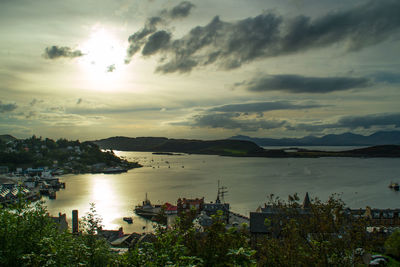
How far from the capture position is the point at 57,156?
261 ft

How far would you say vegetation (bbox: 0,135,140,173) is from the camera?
224ft

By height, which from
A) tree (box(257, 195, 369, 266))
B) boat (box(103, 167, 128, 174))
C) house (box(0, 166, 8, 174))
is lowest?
boat (box(103, 167, 128, 174))

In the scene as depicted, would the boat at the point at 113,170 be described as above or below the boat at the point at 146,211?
above

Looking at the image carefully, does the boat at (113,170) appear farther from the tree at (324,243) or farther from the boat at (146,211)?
the tree at (324,243)

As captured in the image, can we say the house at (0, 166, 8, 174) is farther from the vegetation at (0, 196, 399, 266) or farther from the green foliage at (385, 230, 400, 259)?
the green foliage at (385, 230, 400, 259)

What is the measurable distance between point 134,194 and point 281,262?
37.2m

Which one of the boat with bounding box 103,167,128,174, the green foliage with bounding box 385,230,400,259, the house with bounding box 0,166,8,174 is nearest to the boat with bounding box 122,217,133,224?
the green foliage with bounding box 385,230,400,259

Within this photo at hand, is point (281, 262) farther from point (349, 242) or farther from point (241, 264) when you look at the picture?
point (241, 264)

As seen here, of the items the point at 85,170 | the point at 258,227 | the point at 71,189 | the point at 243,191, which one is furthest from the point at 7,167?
the point at 258,227

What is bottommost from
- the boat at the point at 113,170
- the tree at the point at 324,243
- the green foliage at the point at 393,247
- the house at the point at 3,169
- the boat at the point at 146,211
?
the boat at the point at 146,211

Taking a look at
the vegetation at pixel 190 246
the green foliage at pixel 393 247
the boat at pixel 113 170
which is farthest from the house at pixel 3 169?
the green foliage at pixel 393 247

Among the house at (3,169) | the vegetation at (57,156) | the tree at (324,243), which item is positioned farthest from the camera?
the vegetation at (57,156)

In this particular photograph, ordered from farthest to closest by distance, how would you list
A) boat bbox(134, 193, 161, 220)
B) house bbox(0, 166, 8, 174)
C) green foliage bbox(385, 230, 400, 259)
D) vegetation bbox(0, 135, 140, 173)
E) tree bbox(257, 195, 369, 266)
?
vegetation bbox(0, 135, 140, 173) → house bbox(0, 166, 8, 174) → boat bbox(134, 193, 161, 220) → green foliage bbox(385, 230, 400, 259) → tree bbox(257, 195, 369, 266)

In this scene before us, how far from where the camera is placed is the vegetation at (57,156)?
224 ft
